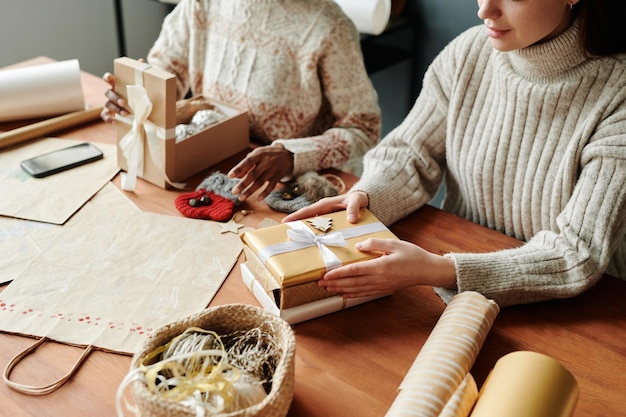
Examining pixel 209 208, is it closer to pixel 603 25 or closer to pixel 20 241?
pixel 20 241

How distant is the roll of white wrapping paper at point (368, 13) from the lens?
219 cm

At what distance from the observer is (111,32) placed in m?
3.07

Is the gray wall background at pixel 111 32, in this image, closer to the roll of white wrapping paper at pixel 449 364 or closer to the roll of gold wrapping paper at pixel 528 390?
the roll of white wrapping paper at pixel 449 364

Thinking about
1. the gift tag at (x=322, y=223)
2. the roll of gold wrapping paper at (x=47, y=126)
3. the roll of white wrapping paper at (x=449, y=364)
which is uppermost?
the gift tag at (x=322, y=223)

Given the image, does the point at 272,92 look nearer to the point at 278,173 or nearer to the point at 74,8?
the point at 278,173

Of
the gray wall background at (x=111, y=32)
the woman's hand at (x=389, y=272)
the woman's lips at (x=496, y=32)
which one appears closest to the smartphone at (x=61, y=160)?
the woman's hand at (x=389, y=272)

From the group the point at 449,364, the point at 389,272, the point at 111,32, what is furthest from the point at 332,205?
the point at 111,32

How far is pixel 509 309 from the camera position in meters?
1.06

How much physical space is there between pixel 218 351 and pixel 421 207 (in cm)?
69

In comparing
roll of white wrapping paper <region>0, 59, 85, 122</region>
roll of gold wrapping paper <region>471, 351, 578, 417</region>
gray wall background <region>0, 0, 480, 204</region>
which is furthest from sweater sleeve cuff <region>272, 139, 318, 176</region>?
gray wall background <region>0, 0, 480, 204</region>

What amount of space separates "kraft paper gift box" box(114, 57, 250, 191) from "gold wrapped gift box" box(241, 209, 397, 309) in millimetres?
374

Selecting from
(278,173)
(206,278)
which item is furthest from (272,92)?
(206,278)

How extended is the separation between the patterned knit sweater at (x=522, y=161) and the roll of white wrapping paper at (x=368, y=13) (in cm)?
88

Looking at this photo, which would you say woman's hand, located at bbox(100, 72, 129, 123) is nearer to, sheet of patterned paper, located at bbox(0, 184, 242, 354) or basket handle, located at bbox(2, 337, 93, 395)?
sheet of patterned paper, located at bbox(0, 184, 242, 354)
